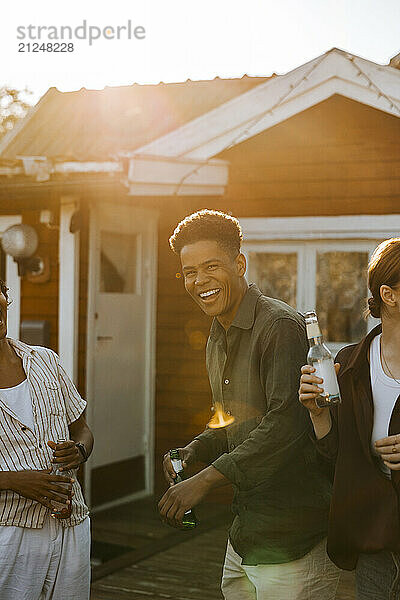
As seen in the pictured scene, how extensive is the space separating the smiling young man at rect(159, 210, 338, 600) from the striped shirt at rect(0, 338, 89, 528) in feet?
1.36

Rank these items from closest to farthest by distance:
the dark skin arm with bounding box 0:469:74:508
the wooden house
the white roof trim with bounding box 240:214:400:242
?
the dark skin arm with bounding box 0:469:74:508 → the wooden house → the white roof trim with bounding box 240:214:400:242

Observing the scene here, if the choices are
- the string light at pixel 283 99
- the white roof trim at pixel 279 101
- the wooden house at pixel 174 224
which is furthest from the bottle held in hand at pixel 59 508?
the string light at pixel 283 99

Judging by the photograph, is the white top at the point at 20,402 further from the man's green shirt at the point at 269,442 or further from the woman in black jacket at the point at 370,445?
the woman in black jacket at the point at 370,445

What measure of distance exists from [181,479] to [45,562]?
1.80 ft

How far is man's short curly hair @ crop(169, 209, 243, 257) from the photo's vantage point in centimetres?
288

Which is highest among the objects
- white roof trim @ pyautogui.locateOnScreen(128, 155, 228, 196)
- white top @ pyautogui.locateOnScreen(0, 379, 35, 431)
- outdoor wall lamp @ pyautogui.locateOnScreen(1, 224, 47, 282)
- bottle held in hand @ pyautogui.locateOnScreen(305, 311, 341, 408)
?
white roof trim @ pyautogui.locateOnScreen(128, 155, 228, 196)

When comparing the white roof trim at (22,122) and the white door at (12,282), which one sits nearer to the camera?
the white door at (12,282)

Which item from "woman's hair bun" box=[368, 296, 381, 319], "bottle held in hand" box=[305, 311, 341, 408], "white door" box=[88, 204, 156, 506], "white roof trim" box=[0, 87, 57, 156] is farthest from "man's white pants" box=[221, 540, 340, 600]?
"white roof trim" box=[0, 87, 57, 156]

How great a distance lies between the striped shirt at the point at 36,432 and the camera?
9.41ft

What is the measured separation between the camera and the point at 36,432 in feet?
9.58

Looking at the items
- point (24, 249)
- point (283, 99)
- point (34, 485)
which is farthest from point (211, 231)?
point (24, 249)

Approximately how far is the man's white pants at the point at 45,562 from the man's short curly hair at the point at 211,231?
109cm

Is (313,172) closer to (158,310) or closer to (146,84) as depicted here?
(158,310)

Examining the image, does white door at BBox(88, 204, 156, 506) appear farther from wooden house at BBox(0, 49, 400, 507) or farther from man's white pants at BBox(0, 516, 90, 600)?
man's white pants at BBox(0, 516, 90, 600)
